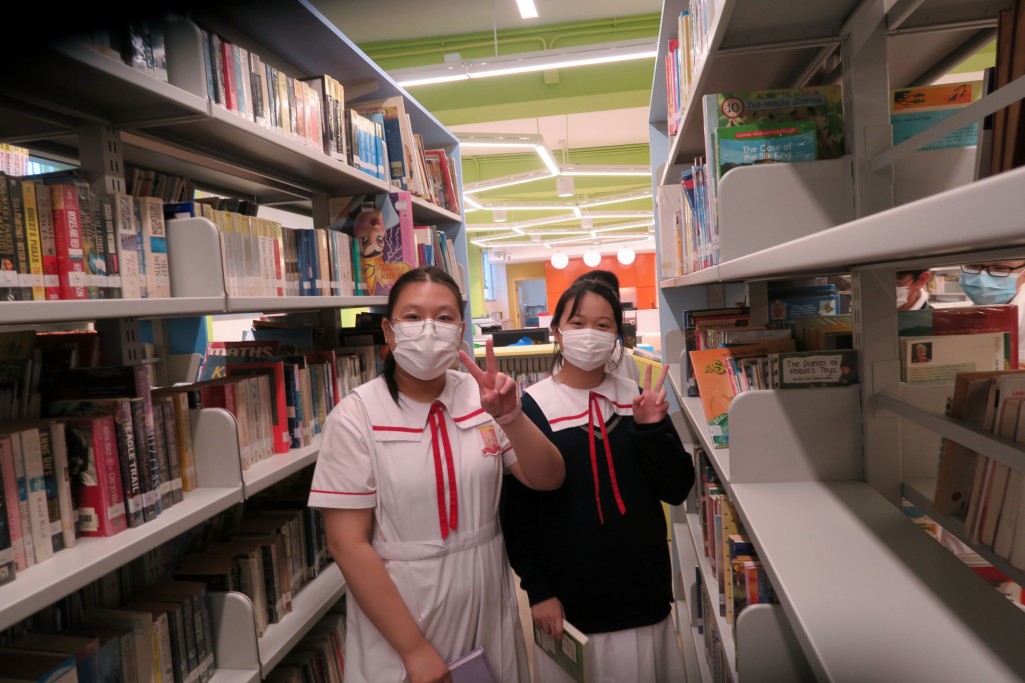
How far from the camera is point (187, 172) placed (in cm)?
239

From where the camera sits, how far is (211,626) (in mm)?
1675

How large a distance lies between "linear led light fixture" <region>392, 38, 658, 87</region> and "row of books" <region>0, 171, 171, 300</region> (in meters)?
2.94

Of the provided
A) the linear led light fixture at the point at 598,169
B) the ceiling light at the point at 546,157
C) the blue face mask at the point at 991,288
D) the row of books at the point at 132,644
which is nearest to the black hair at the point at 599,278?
the row of books at the point at 132,644

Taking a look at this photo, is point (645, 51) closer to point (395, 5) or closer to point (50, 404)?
point (395, 5)

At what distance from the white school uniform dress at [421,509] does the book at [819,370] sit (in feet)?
2.54

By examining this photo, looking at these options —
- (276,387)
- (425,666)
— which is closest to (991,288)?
(425,666)

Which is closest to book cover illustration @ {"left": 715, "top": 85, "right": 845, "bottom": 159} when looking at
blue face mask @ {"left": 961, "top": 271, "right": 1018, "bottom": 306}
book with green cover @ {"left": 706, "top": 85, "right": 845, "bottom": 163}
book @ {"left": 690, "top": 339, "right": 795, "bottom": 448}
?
book with green cover @ {"left": 706, "top": 85, "right": 845, "bottom": 163}

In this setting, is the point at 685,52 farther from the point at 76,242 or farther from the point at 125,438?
the point at 125,438

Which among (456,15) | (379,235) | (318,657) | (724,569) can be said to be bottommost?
(318,657)

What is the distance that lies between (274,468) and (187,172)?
1.32m

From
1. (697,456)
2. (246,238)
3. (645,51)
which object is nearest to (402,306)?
(246,238)

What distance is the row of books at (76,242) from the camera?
45.5 inches

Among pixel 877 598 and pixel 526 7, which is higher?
pixel 526 7

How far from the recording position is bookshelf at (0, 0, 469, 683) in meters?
1.18
